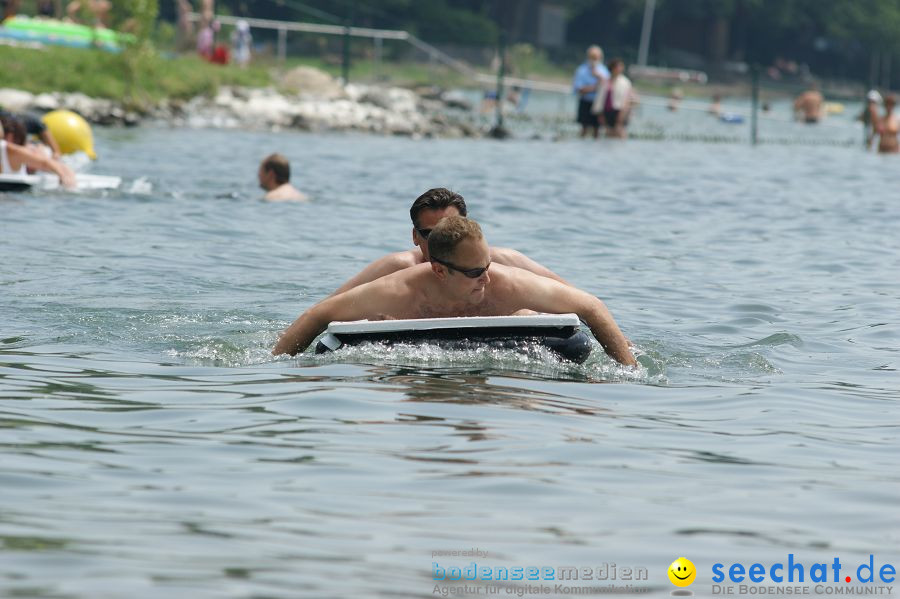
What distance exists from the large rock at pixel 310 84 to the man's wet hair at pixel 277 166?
63.3ft

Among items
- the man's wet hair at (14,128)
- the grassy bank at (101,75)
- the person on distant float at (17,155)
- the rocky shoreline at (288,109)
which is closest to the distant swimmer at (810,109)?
the rocky shoreline at (288,109)

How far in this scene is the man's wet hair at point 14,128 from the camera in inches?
645

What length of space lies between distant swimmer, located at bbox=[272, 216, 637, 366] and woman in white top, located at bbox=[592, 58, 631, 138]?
22355 millimetres

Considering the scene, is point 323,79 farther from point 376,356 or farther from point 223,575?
point 223,575

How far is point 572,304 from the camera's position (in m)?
8.15

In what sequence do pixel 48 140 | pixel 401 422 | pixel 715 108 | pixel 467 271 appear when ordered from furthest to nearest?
1. pixel 715 108
2. pixel 48 140
3. pixel 467 271
4. pixel 401 422

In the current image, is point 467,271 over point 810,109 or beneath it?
beneath

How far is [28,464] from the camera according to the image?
596 cm

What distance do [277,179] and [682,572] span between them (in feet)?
43.8

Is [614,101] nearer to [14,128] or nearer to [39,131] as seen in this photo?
[39,131]

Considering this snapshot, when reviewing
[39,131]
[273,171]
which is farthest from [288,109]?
[273,171]

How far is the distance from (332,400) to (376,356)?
97 centimetres

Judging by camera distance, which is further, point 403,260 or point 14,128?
point 14,128

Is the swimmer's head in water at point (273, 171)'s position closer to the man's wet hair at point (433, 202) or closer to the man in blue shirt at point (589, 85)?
the man's wet hair at point (433, 202)
